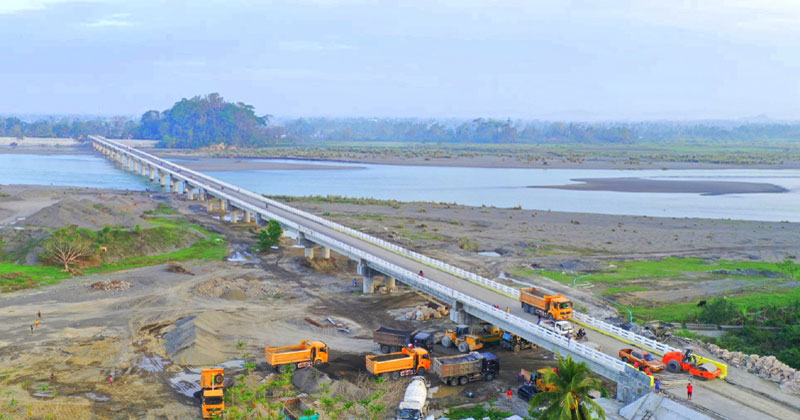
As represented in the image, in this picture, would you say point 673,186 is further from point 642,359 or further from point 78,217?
point 642,359

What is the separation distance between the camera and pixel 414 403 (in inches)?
1111

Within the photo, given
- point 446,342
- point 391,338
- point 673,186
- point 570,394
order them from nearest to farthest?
point 570,394 → point 391,338 → point 446,342 → point 673,186

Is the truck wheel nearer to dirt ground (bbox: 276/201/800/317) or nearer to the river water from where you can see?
dirt ground (bbox: 276/201/800/317)

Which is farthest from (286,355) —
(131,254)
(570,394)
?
(131,254)

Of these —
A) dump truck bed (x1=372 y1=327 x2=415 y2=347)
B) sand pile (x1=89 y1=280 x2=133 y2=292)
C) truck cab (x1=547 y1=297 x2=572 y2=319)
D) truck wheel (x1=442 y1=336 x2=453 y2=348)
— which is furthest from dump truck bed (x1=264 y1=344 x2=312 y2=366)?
sand pile (x1=89 y1=280 x2=133 y2=292)

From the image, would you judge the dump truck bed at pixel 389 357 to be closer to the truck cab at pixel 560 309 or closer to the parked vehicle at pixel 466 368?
the parked vehicle at pixel 466 368

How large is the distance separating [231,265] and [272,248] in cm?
746

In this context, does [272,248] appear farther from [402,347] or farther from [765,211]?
[765,211]

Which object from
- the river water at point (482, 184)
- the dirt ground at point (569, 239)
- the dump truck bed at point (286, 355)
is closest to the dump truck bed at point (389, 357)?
the dump truck bed at point (286, 355)

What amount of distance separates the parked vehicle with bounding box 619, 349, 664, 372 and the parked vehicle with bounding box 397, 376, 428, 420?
8826mm

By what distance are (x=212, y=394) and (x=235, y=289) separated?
21085 millimetres

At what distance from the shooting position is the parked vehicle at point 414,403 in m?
27.8

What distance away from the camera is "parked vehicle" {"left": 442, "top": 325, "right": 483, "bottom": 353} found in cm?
3675

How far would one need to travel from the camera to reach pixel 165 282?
5219cm
